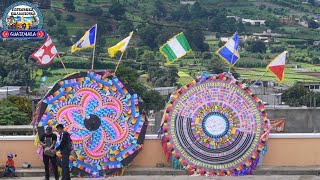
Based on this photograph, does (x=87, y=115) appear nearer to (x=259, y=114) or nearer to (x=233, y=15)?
(x=259, y=114)

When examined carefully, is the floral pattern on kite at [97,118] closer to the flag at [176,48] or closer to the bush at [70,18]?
the flag at [176,48]

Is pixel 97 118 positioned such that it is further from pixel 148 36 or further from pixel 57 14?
pixel 57 14

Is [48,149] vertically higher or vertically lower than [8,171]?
higher

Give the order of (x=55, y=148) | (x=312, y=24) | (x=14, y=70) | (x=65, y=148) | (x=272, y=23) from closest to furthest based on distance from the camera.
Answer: (x=65, y=148) < (x=55, y=148) < (x=14, y=70) < (x=272, y=23) < (x=312, y=24)

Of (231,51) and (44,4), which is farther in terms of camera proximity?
(44,4)

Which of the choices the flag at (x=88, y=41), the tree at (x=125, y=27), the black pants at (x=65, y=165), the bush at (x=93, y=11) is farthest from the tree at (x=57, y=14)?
the black pants at (x=65, y=165)

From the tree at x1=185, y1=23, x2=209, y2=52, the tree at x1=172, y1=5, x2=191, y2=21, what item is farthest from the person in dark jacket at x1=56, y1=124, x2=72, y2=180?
the tree at x1=172, y1=5, x2=191, y2=21

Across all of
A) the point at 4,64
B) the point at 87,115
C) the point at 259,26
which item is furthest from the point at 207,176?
the point at 259,26

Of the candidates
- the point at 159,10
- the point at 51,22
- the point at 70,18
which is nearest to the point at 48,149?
the point at 51,22

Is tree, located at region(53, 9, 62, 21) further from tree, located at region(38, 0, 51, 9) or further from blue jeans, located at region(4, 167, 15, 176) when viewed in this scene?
blue jeans, located at region(4, 167, 15, 176)
